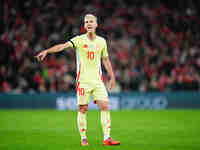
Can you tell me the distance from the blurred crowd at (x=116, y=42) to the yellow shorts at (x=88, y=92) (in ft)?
42.1

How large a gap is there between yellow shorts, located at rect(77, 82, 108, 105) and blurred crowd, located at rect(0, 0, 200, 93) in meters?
12.8

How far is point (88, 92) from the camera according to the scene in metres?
7.61

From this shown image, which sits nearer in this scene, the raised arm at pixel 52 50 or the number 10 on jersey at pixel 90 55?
the raised arm at pixel 52 50

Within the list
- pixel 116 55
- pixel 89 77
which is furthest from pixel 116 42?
pixel 89 77

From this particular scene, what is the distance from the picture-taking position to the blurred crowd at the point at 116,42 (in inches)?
817

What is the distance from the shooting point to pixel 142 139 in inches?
336

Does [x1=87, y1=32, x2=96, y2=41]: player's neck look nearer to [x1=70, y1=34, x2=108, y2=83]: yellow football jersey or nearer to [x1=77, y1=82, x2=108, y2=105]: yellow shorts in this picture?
[x1=70, y1=34, x2=108, y2=83]: yellow football jersey

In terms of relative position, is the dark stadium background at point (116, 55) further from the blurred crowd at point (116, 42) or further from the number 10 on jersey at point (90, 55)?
the number 10 on jersey at point (90, 55)

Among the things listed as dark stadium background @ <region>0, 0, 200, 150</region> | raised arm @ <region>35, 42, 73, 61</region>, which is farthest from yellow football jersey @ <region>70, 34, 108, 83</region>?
dark stadium background @ <region>0, 0, 200, 150</region>

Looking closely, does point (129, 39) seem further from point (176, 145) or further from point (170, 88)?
point (176, 145)

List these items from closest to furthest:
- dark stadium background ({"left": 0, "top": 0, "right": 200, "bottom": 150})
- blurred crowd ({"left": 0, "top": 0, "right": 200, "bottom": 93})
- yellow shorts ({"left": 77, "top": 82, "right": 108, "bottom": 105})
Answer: yellow shorts ({"left": 77, "top": 82, "right": 108, "bottom": 105}), dark stadium background ({"left": 0, "top": 0, "right": 200, "bottom": 150}), blurred crowd ({"left": 0, "top": 0, "right": 200, "bottom": 93})

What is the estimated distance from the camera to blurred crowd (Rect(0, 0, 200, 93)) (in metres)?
20.8

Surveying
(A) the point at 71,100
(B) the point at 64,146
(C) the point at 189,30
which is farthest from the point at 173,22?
(B) the point at 64,146

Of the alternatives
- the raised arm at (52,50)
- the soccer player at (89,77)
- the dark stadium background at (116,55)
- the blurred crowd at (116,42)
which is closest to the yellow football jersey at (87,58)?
the soccer player at (89,77)
